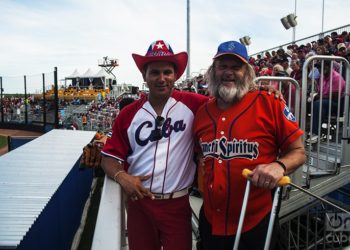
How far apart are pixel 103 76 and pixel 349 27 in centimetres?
3959

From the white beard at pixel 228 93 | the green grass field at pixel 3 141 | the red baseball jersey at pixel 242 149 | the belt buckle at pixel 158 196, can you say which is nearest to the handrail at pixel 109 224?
the belt buckle at pixel 158 196

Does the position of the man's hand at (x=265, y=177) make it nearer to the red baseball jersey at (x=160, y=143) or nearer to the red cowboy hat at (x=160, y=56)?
the red baseball jersey at (x=160, y=143)

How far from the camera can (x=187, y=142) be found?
2.39 m

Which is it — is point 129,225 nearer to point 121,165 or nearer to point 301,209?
point 121,165

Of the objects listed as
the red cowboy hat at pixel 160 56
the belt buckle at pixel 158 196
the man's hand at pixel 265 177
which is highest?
the red cowboy hat at pixel 160 56

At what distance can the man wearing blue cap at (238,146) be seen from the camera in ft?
6.69

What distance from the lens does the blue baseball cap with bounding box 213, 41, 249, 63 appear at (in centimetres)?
215

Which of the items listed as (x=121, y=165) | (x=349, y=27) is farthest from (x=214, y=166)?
(x=349, y=27)

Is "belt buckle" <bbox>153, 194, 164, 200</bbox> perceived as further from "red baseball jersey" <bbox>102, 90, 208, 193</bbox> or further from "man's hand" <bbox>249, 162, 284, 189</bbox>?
"man's hand" <bbox>249, 162, 284, 189</bbox>

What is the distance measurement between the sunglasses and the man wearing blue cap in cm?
28

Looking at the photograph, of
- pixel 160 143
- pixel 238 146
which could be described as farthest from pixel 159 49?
pixel 238 146

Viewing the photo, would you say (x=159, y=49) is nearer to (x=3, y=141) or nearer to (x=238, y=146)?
(x=238, y=146)

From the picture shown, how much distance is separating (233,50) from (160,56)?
495 millimetres

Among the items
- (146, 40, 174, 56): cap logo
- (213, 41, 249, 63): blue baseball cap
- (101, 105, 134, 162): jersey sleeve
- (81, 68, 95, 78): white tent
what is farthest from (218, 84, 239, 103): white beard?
(81, 68, 95, 78): white tent
